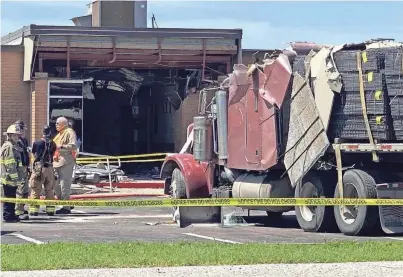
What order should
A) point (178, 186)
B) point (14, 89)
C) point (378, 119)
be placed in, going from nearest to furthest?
point (378, 119) → point (178, 186) → point (14, 89)

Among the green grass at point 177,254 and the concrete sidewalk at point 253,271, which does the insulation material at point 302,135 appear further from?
the concrete sidewalk at point 253,271

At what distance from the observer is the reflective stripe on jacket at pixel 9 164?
16.5 metres

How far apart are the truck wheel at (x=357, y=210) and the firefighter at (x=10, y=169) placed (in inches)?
216

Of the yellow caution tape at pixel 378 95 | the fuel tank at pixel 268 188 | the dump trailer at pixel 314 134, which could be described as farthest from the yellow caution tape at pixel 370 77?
the fuel tank at pixel 268 188

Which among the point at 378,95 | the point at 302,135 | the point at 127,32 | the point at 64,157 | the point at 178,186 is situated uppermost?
the point at 127,32

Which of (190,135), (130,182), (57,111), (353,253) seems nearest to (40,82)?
(57,111)

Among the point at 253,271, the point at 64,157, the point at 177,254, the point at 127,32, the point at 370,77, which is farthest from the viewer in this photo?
the point at 127,32

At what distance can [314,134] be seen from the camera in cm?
1462

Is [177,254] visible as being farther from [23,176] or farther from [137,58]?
[137,58]

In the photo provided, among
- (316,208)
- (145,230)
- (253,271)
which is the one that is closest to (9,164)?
(145,230)

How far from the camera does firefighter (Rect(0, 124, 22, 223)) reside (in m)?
16.5

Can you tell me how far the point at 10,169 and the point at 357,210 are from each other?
5.92 meters

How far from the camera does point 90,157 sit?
27906 millimetres

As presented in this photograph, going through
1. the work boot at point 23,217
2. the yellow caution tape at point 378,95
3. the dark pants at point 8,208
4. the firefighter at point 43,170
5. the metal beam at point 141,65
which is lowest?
the work boot at point 23,217
